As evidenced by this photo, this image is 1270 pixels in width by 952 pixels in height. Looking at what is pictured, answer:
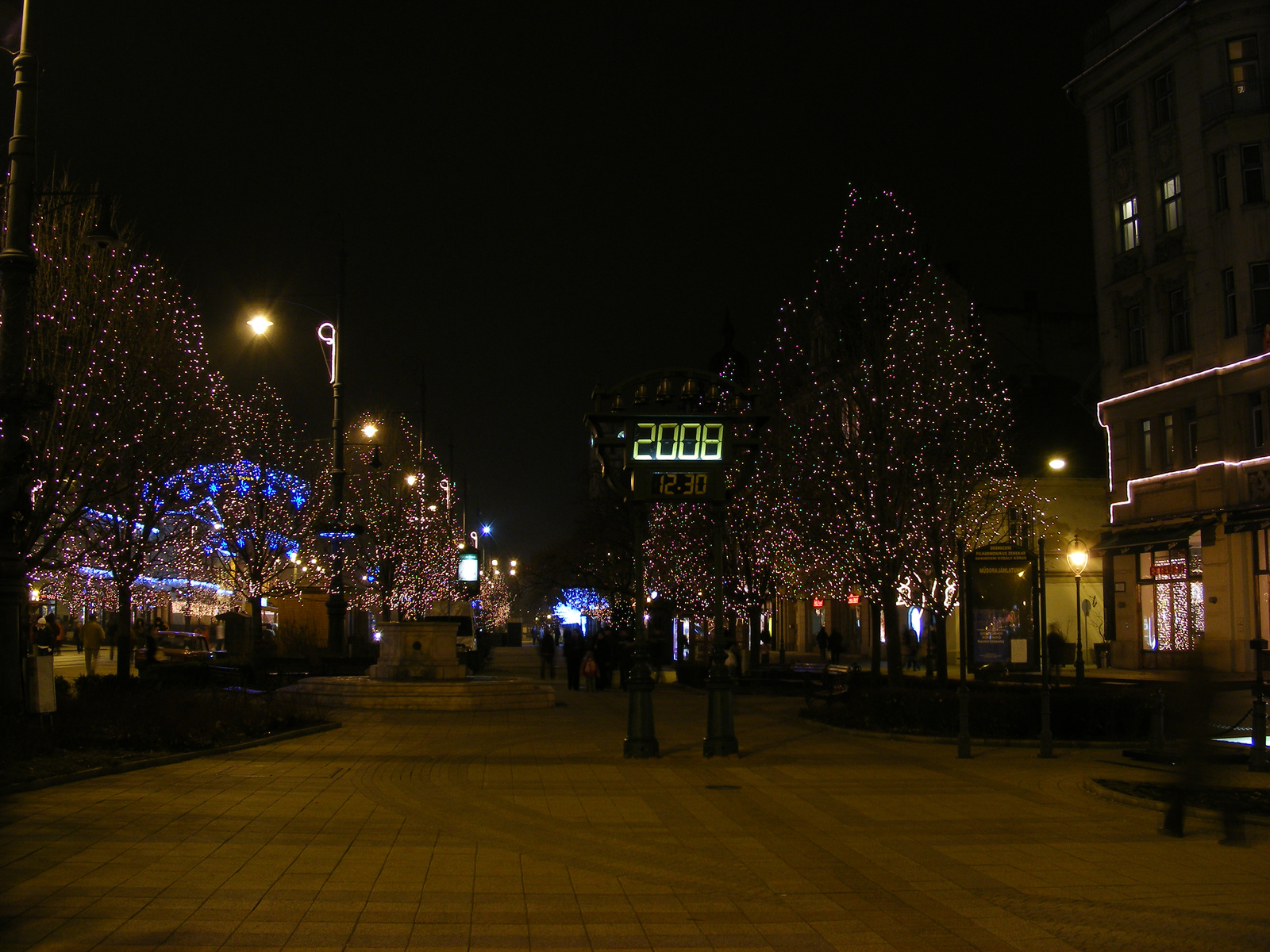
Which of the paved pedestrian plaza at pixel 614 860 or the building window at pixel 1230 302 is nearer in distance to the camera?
the paved pedestrian plaza at pixel 614 860

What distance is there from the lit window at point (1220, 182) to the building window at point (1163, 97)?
2770mm

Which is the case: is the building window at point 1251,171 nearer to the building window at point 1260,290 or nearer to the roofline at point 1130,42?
the building window at point 1260,290

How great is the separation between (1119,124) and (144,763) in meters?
36.6

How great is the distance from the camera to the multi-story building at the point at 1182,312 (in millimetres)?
32844

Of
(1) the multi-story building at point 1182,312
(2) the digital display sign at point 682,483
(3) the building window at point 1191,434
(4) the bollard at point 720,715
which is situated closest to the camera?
(4) the bollard at point 720,715

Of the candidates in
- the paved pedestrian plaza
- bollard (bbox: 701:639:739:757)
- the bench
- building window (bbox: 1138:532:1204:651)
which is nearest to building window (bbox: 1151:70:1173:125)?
building window (bbox: 1138:532:1204:651)

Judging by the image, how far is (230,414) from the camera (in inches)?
1293

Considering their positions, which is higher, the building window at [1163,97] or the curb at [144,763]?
the building window at [1163,97]

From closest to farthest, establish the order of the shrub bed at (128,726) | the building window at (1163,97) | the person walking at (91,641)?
1. the shrub bed at (128,726)
2. the person walking at (91,641)
3. the building window at (1163,97)

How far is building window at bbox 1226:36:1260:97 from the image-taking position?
109 ft

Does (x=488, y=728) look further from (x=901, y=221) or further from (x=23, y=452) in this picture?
(x=901, y=221)

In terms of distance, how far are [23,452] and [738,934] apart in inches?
430

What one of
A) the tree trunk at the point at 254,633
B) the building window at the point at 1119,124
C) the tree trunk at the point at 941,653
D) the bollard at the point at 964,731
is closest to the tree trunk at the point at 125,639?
the tree trunk at the point at 254,633

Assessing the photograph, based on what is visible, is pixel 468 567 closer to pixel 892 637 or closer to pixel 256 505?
pixel 256 505
